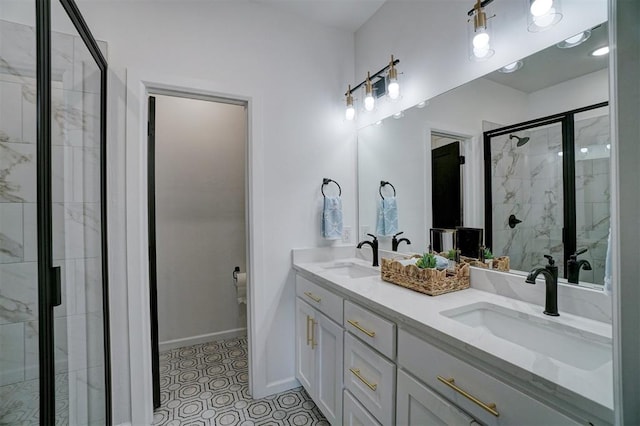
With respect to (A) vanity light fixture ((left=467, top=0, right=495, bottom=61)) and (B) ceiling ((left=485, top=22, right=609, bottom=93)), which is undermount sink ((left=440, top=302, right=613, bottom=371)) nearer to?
(B) ceiling ((left=485, top=22, right=609, bottom=93))

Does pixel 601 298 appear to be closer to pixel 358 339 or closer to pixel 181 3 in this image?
pixel 358 339

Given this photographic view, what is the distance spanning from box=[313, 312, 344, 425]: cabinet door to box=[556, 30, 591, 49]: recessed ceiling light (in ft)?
4.88

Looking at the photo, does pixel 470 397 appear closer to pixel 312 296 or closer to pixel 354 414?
pixel 354 414

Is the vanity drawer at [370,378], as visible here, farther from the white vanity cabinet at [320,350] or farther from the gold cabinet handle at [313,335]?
the gold cabinet handle at [313,335]

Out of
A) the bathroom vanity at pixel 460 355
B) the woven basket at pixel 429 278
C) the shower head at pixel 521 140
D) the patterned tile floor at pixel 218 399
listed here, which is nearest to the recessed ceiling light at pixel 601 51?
the shower head at pixel 521 140

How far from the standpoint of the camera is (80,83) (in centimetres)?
137

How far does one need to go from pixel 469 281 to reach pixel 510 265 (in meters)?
0.20

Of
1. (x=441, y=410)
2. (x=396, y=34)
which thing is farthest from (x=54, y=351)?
(x=396, y=34)

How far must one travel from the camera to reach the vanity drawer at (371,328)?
3.65 feet

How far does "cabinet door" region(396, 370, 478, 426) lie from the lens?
33.9 inches

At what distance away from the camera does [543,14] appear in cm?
107

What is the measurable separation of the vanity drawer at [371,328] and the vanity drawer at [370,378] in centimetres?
4

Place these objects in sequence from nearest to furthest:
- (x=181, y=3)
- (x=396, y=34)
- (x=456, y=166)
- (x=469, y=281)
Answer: (x=469, y=281) → (x=456, y=166) → (x=181, y=3) → (x=396, y=34)

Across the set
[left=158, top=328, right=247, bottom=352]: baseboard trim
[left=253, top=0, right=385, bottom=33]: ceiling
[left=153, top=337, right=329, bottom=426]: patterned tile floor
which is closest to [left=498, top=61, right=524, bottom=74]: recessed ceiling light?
[left=253, top=0, right=385, bottom=33]: ceiling
